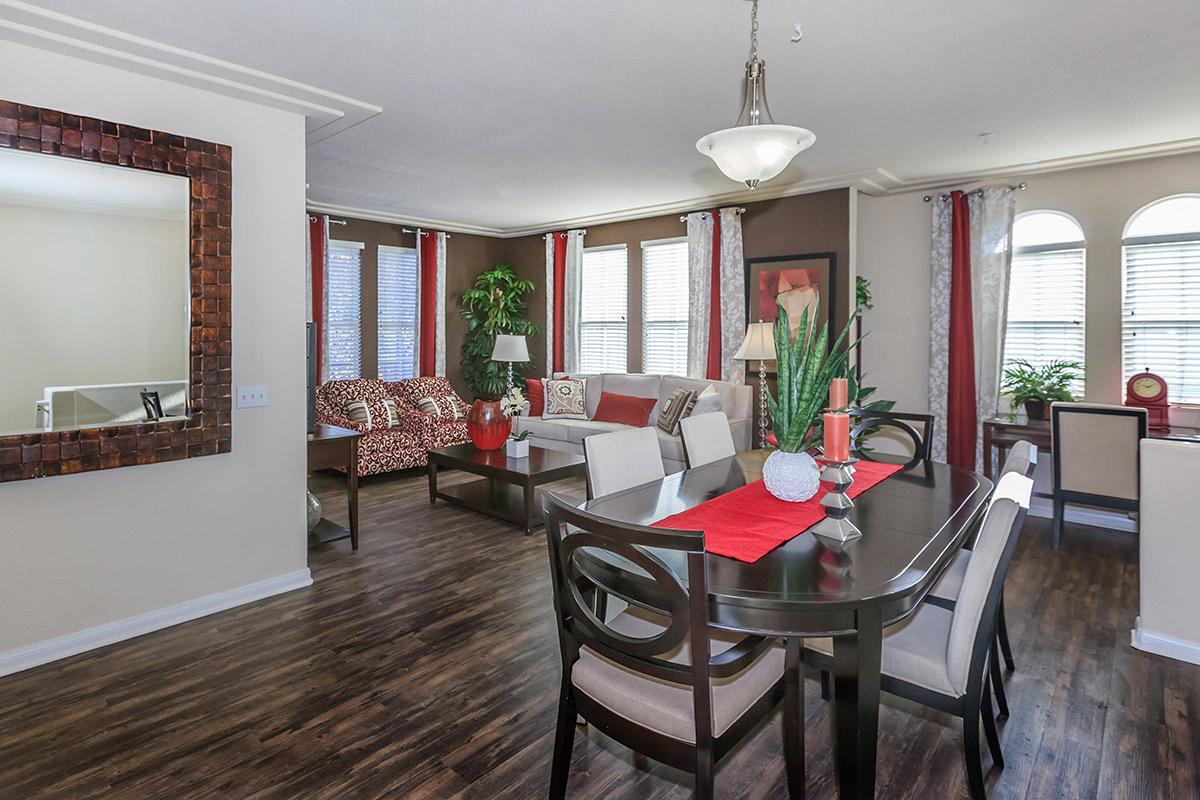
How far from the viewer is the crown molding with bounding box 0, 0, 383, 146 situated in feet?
8.05

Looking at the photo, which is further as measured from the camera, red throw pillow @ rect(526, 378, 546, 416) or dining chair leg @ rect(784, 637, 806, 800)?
red throw pillow @ rect(526, 378, 546, 416)

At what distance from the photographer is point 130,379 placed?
2.87m

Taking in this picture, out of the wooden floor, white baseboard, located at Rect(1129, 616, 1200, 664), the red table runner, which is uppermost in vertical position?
the red table runner

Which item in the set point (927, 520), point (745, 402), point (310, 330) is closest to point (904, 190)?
point (745, 402)

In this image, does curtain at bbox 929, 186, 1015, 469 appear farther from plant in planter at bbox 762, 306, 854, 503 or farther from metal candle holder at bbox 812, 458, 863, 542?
metal candle holder at bbox 812, 458, 863, 542

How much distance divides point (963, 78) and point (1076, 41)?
1.51ft

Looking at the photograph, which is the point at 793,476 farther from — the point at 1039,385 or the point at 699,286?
the point at 699,286

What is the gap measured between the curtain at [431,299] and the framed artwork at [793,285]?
3483 millimetres

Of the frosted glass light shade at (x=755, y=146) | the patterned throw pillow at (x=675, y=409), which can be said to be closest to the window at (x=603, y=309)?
the patterned throw pillow at (x=675, y=409)

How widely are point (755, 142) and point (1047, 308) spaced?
3.86 metres

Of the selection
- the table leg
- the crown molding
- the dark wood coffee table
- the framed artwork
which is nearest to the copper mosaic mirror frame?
the crown molding

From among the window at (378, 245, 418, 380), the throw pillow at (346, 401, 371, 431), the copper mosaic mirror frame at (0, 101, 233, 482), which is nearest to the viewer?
the copper mosaic mirror frame at (0, 101, 233, 482)

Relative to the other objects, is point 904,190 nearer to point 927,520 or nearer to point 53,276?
point 927,520

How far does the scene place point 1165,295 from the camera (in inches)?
172
